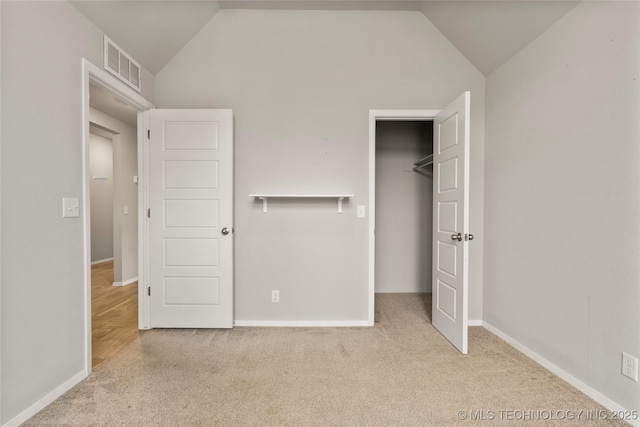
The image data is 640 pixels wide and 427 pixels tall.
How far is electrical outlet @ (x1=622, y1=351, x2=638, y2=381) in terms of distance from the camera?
1.48m

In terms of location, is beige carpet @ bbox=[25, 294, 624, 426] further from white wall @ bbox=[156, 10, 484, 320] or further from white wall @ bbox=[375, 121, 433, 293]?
white wall @ bbox=[375, 121, 433, 293]

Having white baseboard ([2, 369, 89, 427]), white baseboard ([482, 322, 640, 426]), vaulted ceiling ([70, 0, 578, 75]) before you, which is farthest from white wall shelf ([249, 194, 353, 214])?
white baseboard ([482, 322, 640, 426])

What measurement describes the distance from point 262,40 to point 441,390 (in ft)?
10.4

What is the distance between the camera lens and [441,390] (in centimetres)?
175

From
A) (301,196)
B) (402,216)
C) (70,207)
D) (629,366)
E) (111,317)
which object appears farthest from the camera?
(402,216)

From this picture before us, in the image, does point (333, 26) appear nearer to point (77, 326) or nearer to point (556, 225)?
point (556, 225)

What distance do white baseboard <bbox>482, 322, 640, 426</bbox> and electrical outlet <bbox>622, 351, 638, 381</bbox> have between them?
203mm

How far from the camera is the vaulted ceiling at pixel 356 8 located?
1.99 meters

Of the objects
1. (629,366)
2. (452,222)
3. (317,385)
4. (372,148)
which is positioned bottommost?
(317,385)

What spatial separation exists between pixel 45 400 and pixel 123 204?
126 inches

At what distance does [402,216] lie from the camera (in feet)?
12.6

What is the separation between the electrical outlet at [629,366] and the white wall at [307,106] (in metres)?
1.69

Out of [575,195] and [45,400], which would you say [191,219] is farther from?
[575,195]

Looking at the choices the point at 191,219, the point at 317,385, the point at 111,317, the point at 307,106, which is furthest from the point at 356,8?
the point at 111,317
